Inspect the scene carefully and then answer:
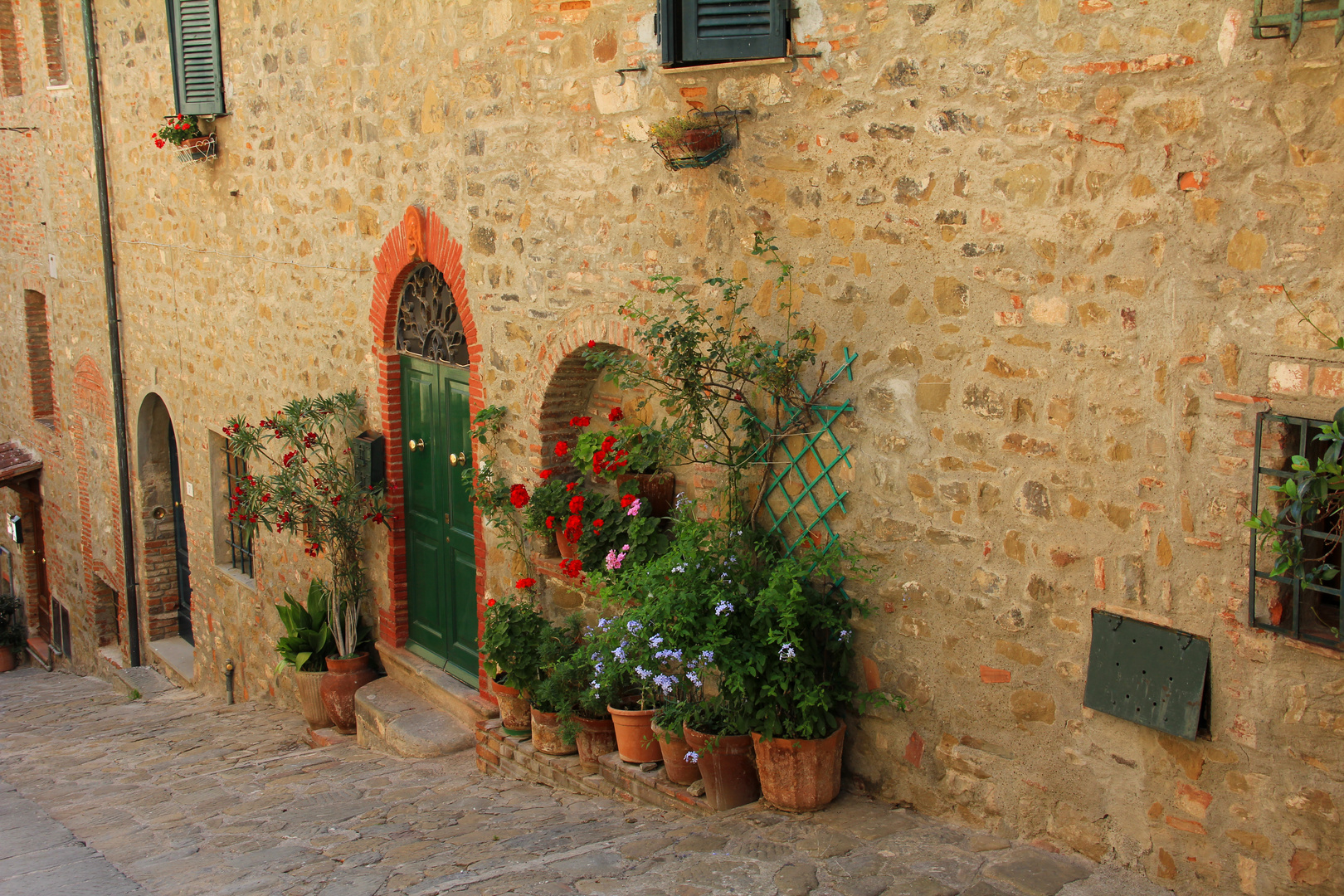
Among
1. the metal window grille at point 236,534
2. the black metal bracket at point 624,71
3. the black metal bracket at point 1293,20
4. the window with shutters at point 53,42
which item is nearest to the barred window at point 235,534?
the metal window grille at point 236,534

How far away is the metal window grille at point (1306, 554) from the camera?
346 centimetres

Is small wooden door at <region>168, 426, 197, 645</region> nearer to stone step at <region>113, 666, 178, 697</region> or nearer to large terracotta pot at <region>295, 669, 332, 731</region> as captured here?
stone step at <region>113, 666, 178, 697</region>

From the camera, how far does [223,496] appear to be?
10.7 metres

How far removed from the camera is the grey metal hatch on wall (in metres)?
3.76

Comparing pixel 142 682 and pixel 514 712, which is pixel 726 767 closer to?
pixel 514 712

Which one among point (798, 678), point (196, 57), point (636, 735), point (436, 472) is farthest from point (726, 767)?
point (196, 57)

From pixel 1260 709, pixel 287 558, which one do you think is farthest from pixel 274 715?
pixel 1260 709

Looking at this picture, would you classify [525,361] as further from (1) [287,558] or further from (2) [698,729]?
(1) [287,558]

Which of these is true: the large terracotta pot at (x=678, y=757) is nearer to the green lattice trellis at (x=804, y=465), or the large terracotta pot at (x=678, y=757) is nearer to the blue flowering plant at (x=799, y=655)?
the blue flowering plant at (x=799, y=655)

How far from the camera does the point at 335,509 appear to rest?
8164 millimetres

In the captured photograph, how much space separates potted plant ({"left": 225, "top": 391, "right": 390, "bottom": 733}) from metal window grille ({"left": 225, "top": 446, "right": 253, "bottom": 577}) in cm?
205

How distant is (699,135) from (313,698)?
528cm

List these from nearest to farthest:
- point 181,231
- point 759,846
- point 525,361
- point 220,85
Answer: point 759,846 < point 525,361 < point 220,85 < point 181,231

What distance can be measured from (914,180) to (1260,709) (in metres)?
2.15
